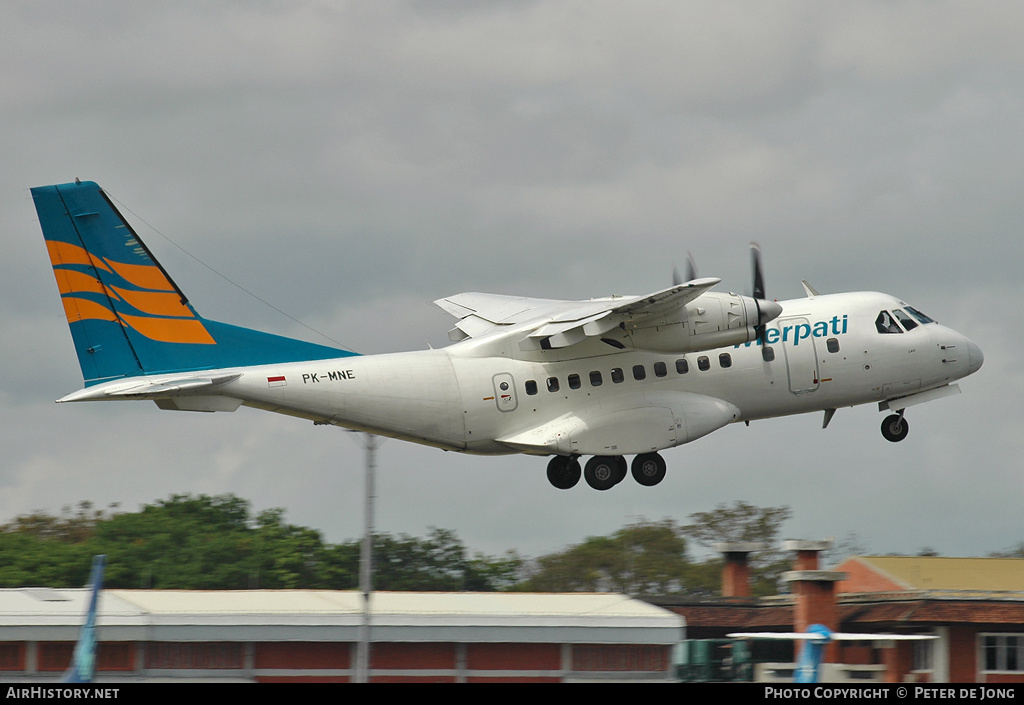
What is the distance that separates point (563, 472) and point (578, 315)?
445 centimetres

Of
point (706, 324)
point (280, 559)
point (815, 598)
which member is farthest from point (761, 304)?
point (280, 559)

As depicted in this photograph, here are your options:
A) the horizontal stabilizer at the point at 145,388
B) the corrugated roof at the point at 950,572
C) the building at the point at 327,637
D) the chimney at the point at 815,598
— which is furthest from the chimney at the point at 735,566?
the horizontal stabilizer at the point at 145,388

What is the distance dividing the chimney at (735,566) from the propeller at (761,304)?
14.4 m

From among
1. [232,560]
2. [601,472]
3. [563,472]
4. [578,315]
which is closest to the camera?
[578,315]

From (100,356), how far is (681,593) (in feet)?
117

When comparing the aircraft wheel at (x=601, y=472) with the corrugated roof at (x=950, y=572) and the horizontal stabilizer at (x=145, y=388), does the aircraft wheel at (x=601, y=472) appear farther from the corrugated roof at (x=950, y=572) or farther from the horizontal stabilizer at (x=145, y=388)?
the corrugated roof at (x=950, y=572)

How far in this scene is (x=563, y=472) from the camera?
97.5 ft

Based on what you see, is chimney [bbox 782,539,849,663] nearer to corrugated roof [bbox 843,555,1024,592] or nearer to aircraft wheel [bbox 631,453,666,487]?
corrugated roof [bbox 843,555,1024,592]

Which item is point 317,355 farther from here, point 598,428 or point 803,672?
point 803,672

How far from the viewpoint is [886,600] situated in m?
36.2

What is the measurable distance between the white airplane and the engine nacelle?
0.09 ft

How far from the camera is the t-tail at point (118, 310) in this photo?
26891 millimetres

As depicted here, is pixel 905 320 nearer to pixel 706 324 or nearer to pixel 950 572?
pixel 706 324

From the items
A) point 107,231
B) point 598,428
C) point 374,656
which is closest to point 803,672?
point 598,428
